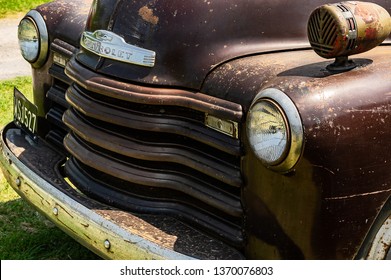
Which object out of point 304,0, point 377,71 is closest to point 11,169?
point 304,0

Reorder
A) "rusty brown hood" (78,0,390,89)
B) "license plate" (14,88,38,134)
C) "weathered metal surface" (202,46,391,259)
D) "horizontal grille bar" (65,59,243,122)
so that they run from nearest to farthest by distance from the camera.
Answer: "weathered metal surface" (202,46,391,259)
"horizontal grille bar" (65,59,243,122)
"rusty brown hood" (78,0,390,89)
"license plate" (14,88,38,134)

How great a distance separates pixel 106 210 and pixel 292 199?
2.92 ft

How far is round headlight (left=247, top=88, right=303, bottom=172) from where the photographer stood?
106 inches

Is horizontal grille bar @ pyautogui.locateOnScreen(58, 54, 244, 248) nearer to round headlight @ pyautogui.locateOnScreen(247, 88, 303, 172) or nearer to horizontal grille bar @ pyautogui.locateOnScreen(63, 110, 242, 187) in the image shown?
horizontal grille bar @ pyautogui.locateOnScreen(63, 110, 242, 187)

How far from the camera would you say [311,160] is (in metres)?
2.70

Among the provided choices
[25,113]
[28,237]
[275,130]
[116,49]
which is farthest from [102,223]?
[28,237]

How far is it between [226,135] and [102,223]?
62 cm

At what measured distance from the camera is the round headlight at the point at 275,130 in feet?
8.84

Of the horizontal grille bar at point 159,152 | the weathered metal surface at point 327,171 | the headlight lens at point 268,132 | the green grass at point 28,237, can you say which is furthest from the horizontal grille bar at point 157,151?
the green grass at point 28,237

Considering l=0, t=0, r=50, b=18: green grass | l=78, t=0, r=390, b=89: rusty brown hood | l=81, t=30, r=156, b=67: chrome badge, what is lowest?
l=0, t=0, r=50, b=18: green grass

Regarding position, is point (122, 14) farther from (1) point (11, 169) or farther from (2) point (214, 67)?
(1) point (11, 169)

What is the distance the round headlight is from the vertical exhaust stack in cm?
29

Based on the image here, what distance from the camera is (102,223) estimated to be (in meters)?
3.17

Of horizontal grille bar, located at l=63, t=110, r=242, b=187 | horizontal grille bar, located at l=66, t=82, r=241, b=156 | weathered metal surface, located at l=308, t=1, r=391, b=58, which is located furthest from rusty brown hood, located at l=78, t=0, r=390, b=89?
weathered metal surface, located at l=308, t=1, r=391, b=58
